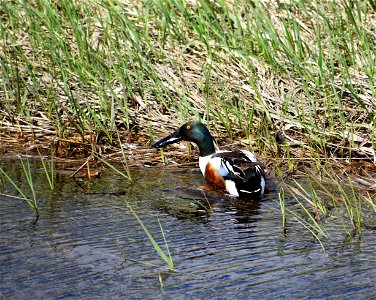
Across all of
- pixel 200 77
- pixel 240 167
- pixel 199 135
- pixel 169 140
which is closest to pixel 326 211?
pixel 240 167

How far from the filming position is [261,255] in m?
4.61

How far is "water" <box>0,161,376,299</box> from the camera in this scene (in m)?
4.14

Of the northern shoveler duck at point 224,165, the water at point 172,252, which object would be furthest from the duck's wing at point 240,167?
the water at point 172,252

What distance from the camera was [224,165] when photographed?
6340mm

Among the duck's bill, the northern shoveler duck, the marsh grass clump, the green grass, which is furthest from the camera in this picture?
the green grass

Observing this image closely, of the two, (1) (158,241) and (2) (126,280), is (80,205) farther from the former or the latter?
(2) (126,280)

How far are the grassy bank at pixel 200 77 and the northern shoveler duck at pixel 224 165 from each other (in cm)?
31

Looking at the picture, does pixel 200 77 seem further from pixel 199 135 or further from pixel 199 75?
pixel 199 135

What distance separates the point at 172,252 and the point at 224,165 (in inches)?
69.5

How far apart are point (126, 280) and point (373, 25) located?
4.40 m

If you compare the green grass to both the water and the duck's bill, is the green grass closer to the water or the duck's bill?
the duck's bill

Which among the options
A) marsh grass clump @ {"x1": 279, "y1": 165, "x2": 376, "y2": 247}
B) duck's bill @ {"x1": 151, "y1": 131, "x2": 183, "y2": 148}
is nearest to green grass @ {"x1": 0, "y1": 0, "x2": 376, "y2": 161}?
duck's bill @ {"x1": 151, "y1": 131, "x2": 183, "y2": 148}

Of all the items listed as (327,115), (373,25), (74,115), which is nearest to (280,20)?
(373,25)

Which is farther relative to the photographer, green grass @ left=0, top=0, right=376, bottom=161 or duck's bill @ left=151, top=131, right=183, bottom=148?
green grass @ left=0, top=0, right=376, bottom=161
